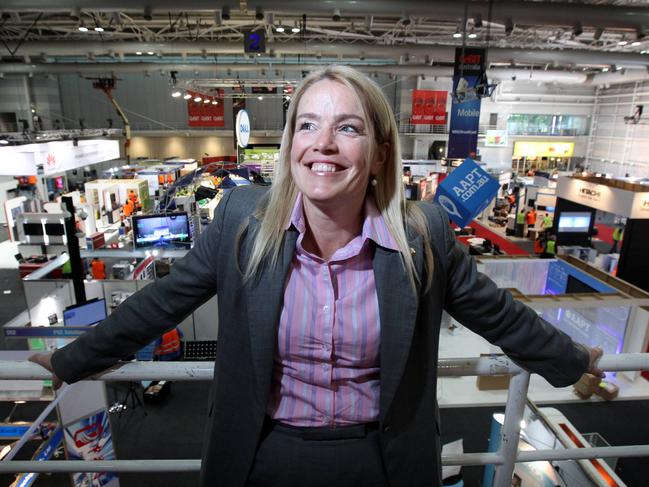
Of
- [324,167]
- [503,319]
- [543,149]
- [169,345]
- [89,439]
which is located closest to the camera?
[324,167]

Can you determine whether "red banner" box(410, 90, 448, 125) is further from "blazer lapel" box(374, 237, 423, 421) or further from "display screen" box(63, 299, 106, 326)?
"blazer lapel" box(374, 237, 423, 421)

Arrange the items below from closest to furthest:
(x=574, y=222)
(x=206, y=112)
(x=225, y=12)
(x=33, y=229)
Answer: (x=225, y=12)
(x=33, y=229)
(x=574, y=222)
(x=206, y=112)

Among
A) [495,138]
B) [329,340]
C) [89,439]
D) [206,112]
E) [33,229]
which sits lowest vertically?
[33,229]

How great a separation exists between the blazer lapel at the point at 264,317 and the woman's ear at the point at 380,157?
0.35 meters

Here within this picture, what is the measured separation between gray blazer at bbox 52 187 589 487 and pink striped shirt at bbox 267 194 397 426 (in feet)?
0.12

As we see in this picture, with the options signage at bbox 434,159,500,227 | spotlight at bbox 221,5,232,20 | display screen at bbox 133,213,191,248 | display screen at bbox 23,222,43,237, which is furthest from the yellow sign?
display screen at bbox 23,222,43,237

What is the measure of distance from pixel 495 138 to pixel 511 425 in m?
25.9

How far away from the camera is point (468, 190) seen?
4.62 metres

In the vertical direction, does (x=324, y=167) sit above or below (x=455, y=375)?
above

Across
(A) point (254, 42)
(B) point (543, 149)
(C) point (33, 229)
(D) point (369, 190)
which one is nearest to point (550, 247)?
(A) point (254, 42)

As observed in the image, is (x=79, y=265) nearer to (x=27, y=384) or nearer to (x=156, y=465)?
(x=27, y=384)

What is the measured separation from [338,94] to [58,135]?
21.2 m

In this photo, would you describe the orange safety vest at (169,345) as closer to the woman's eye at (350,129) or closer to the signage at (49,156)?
→ the woman's eye at (350,129)

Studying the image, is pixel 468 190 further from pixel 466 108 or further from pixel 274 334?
pixel 466 108
